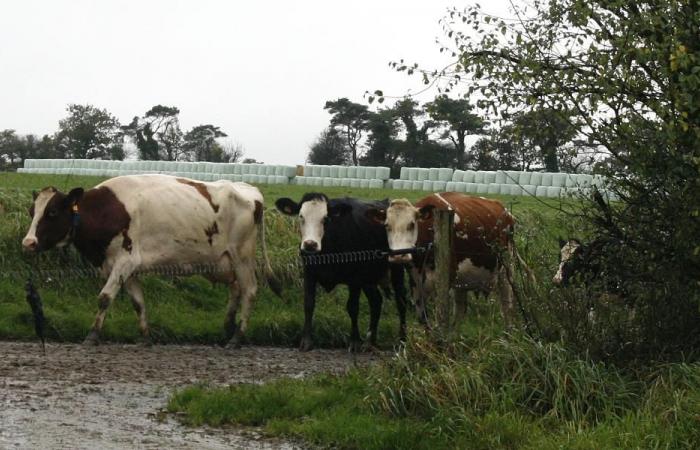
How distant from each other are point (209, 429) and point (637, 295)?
13.0 ft

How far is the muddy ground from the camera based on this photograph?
9820 millimetres

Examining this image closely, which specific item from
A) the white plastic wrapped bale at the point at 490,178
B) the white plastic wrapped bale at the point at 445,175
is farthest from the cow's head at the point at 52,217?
the white plastic wrapped bale at the point at 445,175

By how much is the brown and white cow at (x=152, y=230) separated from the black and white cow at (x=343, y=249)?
35.9 inches

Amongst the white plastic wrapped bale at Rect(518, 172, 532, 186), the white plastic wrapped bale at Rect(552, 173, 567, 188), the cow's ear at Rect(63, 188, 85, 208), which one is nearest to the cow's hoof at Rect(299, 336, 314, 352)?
the cow's ear at Rect(63, 188, 85, 208)

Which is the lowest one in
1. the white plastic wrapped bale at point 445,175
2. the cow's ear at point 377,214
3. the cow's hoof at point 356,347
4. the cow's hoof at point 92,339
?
the cow's hoof at point 356,347

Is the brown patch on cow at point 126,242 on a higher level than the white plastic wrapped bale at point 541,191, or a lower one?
lower

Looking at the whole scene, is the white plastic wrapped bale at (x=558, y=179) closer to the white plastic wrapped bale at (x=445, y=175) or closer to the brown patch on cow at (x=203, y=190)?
the white plastic wrapped bale at (x=445, y=175)

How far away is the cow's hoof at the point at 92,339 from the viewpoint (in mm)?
15734

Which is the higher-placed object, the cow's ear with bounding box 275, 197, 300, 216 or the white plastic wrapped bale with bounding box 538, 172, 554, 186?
the white plastic wrapped bale with bounding box 538, 172, 554, 186

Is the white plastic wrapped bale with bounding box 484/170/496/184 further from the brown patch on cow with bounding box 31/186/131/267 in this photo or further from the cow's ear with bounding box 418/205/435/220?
the brown patch on cow with bounding box 31/186/131/267

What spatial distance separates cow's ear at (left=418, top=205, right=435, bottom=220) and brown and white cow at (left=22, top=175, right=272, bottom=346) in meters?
2.81

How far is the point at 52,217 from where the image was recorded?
53.3 feet

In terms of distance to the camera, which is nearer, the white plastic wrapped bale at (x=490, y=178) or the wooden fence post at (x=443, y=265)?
the wooden fence post at (x=443, y=265)

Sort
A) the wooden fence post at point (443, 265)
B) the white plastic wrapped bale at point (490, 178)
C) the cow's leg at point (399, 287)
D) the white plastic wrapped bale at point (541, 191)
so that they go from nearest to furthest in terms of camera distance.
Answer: the wooden fence post at point (443, 265)
the cow's leg at point (399, 287)
the white plastic wrapped bale at point (541, 191)
the white plastic wrapped bale at point (490, 178)
